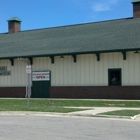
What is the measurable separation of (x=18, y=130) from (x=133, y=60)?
16.1 m

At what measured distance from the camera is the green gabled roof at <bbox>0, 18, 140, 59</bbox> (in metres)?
26.5

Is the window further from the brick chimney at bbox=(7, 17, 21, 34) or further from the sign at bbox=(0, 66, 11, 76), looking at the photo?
the brick chimney at bbox=(7, 17, 21, 34)

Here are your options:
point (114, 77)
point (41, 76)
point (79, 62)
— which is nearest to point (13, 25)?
point (41, 76)

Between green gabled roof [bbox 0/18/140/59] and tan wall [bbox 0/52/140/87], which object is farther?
green gabled roof [bbox 0/18/140/59]

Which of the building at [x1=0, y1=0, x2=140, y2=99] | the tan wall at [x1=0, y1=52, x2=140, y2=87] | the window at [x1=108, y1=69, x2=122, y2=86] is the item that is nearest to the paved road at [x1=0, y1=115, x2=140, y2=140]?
the building at [x1=0, y1=0, x2=140, y2=99]

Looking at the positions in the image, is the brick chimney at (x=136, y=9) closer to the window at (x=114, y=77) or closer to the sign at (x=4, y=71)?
the window at (x=114, y=77)

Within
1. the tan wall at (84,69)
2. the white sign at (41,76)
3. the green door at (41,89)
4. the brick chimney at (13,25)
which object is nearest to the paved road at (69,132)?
the tan wall at (84,69)

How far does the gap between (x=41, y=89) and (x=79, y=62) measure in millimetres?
4597

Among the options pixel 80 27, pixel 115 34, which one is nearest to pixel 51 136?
pixel 115 34

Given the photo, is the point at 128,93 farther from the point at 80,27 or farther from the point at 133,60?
the point at 80,27

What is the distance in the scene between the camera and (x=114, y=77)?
26.6 m

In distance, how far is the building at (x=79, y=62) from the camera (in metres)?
25.9

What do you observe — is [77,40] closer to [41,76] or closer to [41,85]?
[41,76]

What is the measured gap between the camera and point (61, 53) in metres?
27.5
